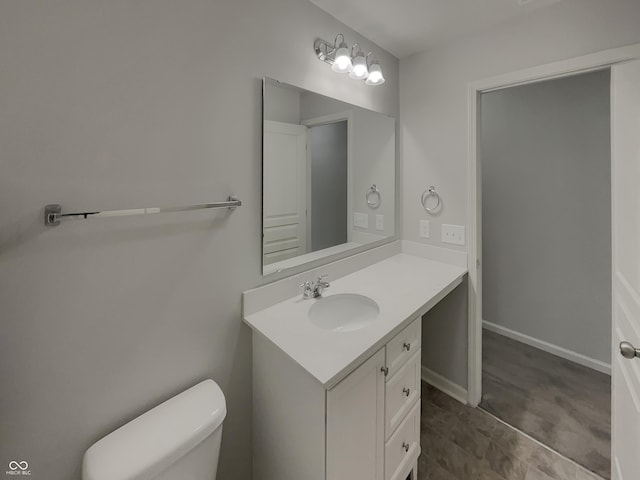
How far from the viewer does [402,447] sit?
1.35 m

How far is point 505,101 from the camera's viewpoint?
2723 mm

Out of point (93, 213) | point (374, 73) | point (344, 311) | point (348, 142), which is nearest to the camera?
point (93, 213)

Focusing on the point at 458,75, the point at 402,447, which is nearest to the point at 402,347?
the point at 402,447

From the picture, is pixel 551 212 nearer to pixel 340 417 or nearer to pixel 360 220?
pixel 360 220

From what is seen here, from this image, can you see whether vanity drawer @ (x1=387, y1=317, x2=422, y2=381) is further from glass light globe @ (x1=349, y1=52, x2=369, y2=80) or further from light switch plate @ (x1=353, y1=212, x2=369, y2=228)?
glass light globe @ (x1=349, y1=52, x2=369, y2=80)

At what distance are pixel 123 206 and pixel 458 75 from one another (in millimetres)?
2074

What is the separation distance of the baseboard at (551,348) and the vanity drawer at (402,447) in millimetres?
1914

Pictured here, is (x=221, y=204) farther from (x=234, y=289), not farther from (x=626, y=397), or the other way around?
(x=626, y=397)

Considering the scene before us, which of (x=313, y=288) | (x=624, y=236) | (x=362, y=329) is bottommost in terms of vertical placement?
(x=362, y=329)

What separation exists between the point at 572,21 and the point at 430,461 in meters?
2.44

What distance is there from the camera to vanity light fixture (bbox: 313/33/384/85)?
153 centimetres

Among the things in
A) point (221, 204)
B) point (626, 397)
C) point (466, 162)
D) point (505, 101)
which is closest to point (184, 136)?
point (221, 204)

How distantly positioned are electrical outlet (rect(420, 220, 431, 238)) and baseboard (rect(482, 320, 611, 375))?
1.55 meters

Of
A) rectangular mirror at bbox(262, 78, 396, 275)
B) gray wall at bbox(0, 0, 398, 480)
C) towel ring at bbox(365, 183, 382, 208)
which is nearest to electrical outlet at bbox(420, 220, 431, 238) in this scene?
rectangular mirror at bbox(262, 78, 396, 275)
